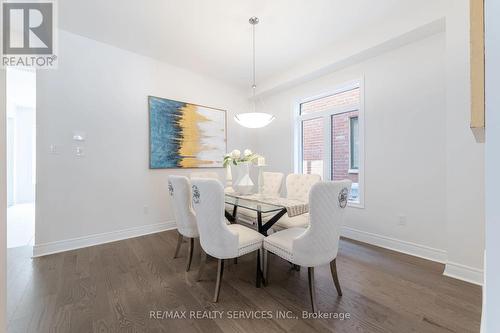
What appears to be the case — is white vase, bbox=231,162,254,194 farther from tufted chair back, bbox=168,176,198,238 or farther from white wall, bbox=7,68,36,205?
white wall, bbox=7,68,36,205

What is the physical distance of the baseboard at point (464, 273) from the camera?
75.9 inches

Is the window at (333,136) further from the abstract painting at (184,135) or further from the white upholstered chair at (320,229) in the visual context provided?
the white upholstered chair at (320,229)

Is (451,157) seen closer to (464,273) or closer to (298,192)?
(464,273)

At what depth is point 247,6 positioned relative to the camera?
89.5 inches

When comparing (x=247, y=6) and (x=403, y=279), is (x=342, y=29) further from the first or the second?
(x=403, y=279)

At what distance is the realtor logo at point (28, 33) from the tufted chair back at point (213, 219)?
263 centimetres

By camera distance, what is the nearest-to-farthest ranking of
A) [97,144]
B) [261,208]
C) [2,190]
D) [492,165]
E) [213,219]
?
[492,165], [2,190], [213,219], [261,208], [97,144]

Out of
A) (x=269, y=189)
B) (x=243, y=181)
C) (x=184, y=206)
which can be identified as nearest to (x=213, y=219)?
(x=184, y=206)

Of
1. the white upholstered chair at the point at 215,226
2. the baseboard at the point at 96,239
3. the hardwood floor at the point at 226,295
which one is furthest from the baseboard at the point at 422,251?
the baseboard at the point at 96,239

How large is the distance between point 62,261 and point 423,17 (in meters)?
4.80

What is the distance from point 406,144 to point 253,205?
2082mm

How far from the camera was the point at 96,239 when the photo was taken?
2.90m

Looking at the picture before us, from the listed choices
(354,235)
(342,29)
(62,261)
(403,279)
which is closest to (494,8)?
(403,279)

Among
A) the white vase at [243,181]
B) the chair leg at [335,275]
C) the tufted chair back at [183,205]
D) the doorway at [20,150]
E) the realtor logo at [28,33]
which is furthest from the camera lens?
the doorway at [20,150]
